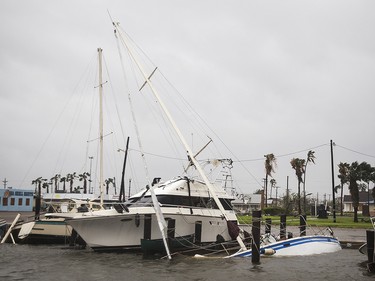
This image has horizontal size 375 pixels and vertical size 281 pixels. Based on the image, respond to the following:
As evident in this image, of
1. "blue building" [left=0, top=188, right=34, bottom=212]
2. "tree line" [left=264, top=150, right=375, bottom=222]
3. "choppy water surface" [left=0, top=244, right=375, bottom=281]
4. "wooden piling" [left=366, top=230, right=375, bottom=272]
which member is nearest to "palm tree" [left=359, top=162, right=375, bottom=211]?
"tree line" [left=264, top=150, right=375, bottom=222]

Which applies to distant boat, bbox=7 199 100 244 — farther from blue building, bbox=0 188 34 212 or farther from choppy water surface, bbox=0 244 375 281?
blue building, bbox=0 188 34 212

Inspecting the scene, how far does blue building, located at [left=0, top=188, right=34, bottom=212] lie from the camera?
73.4 m

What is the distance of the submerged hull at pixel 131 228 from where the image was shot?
19484 mm

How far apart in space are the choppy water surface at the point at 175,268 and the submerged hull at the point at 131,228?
697 millimetres

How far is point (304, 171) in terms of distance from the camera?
71.5 meters

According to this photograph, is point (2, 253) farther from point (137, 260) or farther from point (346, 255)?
point (346, 255)

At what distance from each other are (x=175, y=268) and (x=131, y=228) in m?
4.62

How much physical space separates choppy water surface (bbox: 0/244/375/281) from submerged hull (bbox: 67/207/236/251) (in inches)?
27.4

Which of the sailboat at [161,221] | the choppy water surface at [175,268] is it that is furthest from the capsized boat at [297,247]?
the sailboat at [161,221]

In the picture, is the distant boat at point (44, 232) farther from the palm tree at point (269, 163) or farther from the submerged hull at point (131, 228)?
the palm tree at point (269, 163)

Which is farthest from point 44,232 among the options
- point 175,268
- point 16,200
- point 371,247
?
point 16,200

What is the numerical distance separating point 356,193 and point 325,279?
1484 inches

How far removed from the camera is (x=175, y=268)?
1619 centimetres

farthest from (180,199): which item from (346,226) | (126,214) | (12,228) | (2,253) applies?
(346,226)
